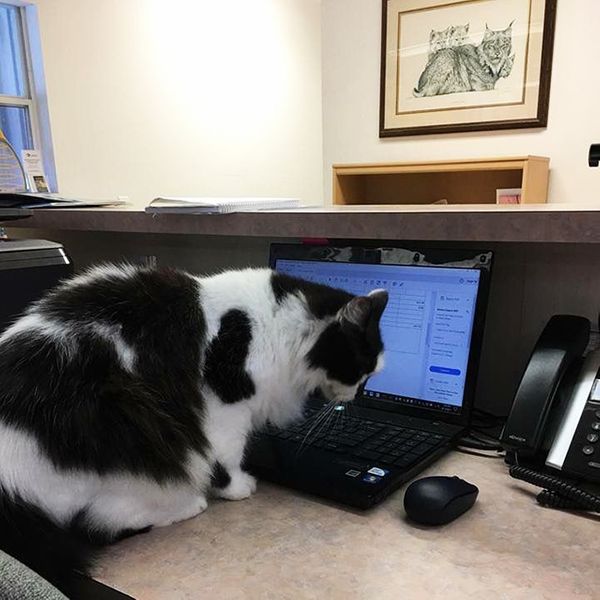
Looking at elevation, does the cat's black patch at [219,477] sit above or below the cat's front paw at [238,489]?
above

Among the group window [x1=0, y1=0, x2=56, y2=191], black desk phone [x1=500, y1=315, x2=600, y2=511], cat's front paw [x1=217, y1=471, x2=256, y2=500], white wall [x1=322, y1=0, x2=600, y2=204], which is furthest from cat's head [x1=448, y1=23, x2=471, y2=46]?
cat's front paw [x1=217, y1=471, x2=256, y2=500]

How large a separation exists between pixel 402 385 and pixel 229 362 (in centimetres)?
35

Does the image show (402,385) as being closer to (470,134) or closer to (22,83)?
(470,134)

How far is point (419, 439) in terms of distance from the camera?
2.73 ft

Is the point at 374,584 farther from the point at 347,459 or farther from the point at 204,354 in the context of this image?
the point at 204,354

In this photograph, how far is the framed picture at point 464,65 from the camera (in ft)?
8.98

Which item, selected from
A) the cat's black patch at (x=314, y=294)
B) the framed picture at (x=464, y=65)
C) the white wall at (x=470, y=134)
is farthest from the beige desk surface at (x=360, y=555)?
the framed picture at (x=464, y=65)

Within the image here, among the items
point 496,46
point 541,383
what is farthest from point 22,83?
point 541,383

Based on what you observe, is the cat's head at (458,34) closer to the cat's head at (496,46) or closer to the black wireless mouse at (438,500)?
the cat's head at (496,46)

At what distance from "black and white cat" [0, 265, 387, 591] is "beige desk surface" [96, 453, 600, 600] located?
0.17 ft

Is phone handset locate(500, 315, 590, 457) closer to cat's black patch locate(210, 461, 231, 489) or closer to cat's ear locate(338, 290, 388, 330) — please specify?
cat's ear locate(338, 290, 388, 330)

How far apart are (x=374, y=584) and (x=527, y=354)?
55cm

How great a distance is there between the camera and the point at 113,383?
65 centimetres

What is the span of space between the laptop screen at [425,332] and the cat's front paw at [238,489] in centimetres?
29
